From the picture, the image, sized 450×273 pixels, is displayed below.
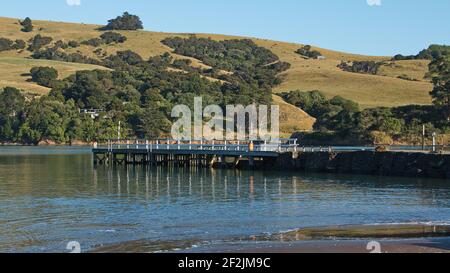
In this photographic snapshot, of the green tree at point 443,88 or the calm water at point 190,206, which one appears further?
the green tree at point 443,88

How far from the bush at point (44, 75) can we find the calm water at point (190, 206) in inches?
4312

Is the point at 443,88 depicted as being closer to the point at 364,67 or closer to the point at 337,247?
the point at 364,67

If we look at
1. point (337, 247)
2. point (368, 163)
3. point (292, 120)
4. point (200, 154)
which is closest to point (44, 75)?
point (292, 120)

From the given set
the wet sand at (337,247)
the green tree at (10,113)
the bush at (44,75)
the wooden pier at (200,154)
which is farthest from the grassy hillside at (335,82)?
the wet sand at (337,247)

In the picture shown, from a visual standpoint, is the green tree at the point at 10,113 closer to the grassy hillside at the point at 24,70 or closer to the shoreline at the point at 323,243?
the grassy hillside at the point at 24,70

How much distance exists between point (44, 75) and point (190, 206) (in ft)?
447

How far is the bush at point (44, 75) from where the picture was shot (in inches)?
6649

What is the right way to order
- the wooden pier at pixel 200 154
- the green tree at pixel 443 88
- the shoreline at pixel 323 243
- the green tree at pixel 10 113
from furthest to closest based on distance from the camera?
the green tree at pixel 10 113 < the green tree at pixel 443 88 < the wooden pier at pixel 200 154 < the shoreline at pixel 323 243

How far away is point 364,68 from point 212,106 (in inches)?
2436

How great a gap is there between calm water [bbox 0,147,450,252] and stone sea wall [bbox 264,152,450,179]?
103 inches

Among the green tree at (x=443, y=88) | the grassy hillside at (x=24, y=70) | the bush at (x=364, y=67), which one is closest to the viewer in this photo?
the green tree at (x=443, y=88)

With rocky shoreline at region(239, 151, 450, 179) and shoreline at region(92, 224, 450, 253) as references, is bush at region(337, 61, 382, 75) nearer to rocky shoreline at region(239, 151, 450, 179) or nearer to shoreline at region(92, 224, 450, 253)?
rocky shoreline at region(239, 151, 450, 179)

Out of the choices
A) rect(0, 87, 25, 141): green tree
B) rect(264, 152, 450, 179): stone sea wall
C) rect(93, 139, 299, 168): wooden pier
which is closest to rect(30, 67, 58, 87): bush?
rect(0, 87, 25, 141): green tree

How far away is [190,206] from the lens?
38781 millimetres
